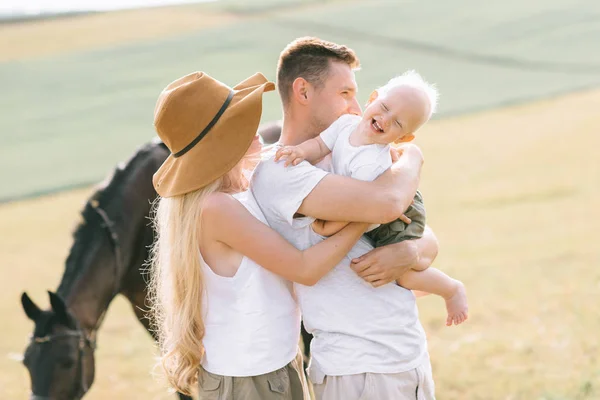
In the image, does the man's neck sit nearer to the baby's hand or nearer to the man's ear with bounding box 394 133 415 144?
the baby's hand

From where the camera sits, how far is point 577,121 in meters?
17.1

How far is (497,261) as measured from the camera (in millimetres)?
9117

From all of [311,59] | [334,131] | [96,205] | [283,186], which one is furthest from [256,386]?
[96,205]

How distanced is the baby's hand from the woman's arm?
21 cm

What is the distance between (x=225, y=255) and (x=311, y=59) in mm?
703

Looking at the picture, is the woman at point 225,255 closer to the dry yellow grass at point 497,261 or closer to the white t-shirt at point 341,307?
the white t-shirt at point 341,307

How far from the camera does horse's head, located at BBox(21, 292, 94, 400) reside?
3.78m

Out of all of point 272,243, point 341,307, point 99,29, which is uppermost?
point 272,243

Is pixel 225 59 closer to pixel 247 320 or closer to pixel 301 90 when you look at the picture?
pixel 301 90

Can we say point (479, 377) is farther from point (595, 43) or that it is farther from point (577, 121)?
point (595, 43)

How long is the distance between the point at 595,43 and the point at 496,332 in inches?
788

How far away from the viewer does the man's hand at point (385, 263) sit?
2436 millimetres

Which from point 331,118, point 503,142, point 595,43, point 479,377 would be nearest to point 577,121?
point 503,142

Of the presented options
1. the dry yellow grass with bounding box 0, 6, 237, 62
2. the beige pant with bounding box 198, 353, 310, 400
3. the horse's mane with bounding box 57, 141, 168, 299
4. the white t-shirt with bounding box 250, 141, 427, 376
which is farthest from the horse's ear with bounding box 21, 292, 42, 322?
the dry yellow grass with bounding box 0, 6, 237, 62
